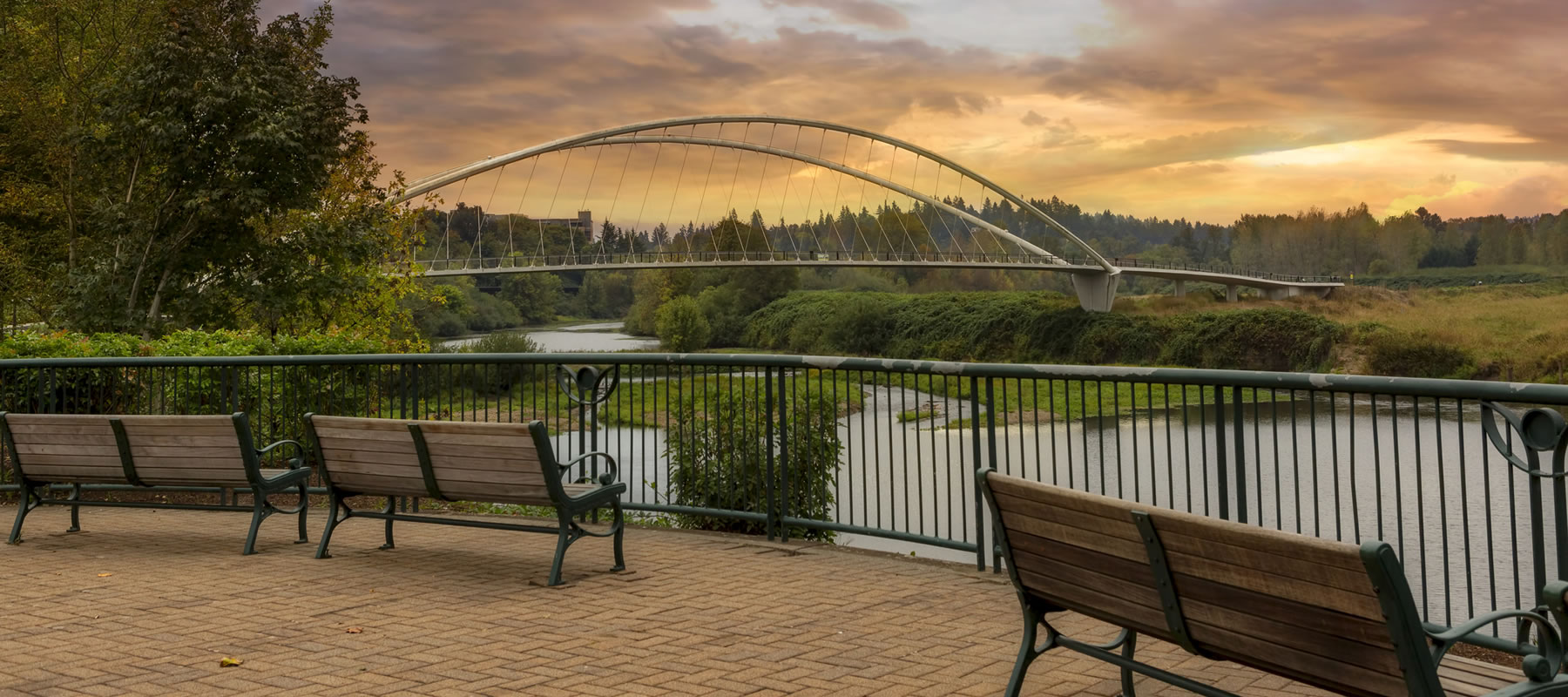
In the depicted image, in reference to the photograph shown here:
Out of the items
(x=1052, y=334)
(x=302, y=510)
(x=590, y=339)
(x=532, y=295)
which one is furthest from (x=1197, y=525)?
(x=590, y=339)

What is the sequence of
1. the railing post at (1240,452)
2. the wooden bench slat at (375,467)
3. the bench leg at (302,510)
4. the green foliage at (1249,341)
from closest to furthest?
the railing post at (1240,452)
the wooden bench slat at (375,467)
the bench leg at (302,510)
the green foliage at (1249,341)


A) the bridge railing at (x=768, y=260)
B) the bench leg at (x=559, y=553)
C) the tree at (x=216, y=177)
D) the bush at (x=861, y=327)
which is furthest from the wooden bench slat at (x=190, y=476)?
the bush at (x=861, y=327)

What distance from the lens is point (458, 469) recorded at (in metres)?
6.57

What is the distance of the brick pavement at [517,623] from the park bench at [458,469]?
32 cm

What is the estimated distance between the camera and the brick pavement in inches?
186

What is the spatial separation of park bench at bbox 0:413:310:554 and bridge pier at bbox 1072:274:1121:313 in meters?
62.1

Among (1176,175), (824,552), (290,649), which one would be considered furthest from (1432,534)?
(1176,175)

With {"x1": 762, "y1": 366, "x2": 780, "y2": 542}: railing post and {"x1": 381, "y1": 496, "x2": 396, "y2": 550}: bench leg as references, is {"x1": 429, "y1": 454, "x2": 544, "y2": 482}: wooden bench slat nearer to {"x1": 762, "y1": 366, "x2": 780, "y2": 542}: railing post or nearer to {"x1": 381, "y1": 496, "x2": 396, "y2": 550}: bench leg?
{"x1": 381, "y1": 496, "x2": 396, "y2": 550}: bench leg

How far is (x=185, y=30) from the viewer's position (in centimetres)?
2209

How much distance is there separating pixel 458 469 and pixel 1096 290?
63876 millimetres

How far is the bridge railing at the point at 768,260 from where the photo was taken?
5588 cm

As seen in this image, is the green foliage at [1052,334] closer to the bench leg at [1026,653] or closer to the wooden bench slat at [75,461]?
the wooden bench slat at [75,461]

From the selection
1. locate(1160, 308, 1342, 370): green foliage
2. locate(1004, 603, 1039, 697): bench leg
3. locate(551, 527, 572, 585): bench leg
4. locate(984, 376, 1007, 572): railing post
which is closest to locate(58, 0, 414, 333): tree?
locate(551, 527, 572, 585): bench leg

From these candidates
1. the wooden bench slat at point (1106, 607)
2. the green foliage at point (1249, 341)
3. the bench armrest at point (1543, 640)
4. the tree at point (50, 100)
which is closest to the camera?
the bench armrest at point (1543, 640)
